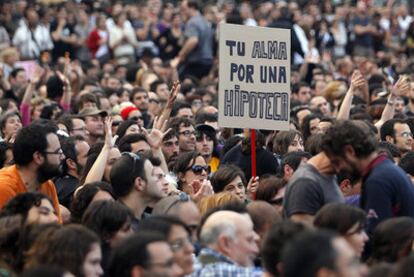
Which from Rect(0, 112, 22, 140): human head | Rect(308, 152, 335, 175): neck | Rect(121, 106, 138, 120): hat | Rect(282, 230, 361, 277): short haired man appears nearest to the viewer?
Rect(282, 230, 361, 277): short haired man

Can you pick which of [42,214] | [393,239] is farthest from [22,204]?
[393,239]

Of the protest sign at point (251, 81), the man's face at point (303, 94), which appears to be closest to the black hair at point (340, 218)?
the protest sign at point (251, 81)

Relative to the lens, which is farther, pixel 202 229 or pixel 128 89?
pixel 128 89

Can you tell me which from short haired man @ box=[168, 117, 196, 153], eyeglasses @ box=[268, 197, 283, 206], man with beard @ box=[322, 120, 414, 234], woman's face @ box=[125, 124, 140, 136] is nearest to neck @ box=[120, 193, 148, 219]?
eyeglasses @ box=[268, 197, 283, 206]

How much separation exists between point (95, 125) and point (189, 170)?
3.51 m

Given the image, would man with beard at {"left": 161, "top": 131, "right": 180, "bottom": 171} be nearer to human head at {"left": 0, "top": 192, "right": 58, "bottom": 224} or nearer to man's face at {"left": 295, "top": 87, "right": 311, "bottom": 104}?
human head at {"left": 0, "top": 192, "right": 58, "bottom": 224}

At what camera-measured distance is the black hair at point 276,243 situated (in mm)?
7652

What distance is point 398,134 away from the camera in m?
13.8

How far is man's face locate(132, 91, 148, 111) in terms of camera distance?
1834cm

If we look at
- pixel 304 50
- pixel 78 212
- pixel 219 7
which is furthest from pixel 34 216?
pixel 219 7

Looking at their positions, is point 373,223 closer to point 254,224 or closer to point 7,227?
point 254,224

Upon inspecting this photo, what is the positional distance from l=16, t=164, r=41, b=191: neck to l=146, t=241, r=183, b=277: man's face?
10.5 ft

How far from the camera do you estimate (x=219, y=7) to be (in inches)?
1312

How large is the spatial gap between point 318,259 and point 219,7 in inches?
1061
